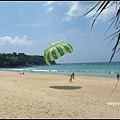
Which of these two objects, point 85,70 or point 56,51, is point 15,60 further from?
point 56,51

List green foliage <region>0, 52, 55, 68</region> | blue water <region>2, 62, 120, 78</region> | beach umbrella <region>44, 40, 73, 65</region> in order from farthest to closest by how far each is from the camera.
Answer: green foliage <region>0, 52, 55, 68</region> < blue water <region>2, 62, 120, 78</region> < beach umbrella <region>44, 40, 73, 65</region>

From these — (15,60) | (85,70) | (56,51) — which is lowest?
(85,70)

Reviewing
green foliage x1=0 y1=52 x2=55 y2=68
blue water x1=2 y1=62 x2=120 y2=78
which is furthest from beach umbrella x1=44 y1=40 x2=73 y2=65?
green foliage x1=0 y1=52 x2=55 y2=68

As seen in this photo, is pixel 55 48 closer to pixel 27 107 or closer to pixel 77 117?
pixel 27 107

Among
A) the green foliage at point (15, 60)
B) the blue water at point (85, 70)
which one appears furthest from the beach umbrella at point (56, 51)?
the green foliage at point (15, 60)

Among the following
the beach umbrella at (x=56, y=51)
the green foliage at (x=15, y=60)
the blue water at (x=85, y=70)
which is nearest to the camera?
the beach umbrella at (x=56, y=51)

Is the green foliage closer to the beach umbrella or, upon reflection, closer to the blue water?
the blue water

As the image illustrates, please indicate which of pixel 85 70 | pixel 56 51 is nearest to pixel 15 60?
pixel 85 70

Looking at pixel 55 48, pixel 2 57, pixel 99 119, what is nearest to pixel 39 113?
pixel 99 119

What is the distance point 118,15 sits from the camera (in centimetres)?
144

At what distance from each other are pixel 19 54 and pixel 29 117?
135123 mm

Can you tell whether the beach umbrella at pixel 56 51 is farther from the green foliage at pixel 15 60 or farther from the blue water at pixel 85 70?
the green foliage at pixel 15 60

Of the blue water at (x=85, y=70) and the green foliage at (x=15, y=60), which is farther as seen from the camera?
the green foliage at (x=15, y=60)

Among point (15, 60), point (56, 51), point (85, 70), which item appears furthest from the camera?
point (15, 60)
